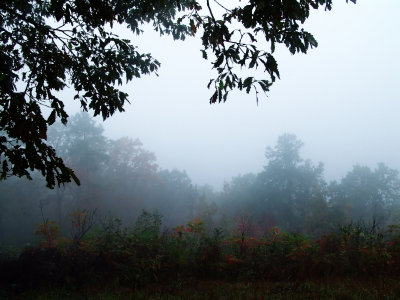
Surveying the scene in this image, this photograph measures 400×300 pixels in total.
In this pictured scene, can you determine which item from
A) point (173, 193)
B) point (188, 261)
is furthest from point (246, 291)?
point (173, 193)

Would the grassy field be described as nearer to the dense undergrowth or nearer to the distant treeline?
the dense undergrowth

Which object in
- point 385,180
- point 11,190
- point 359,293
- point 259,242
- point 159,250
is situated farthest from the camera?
point 385,180

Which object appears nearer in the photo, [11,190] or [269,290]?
[269,290]

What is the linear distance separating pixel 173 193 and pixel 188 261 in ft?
119

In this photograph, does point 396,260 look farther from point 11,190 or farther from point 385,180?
point 385,180

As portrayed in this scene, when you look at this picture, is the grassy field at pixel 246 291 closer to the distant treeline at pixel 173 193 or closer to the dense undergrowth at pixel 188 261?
the dense undergrowth at pixel 188 261

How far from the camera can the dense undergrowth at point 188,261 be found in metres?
5.21

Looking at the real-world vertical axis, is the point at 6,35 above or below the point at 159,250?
above

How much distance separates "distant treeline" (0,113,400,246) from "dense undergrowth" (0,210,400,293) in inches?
931

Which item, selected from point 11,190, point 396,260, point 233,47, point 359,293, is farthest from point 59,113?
point 11,190

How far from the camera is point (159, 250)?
5961 millimetres

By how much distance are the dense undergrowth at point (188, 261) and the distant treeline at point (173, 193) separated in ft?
77.6

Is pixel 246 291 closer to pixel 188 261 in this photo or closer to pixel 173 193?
pixel 188 261

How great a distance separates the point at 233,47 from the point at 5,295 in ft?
19.4
